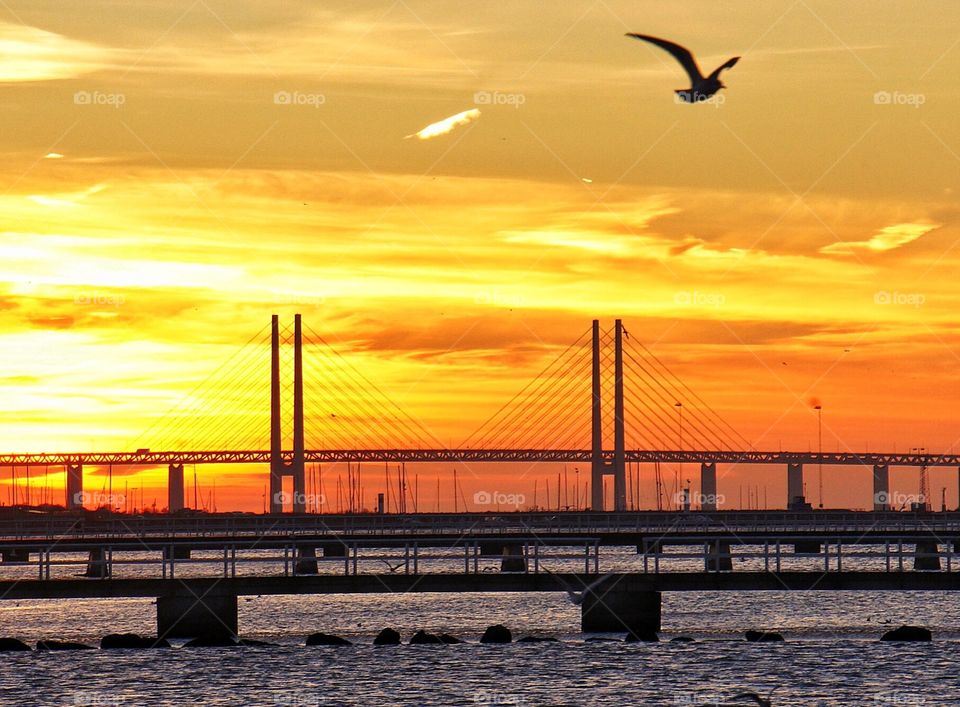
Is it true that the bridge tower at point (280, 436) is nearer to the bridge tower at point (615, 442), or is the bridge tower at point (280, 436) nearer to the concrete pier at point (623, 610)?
the bridge tower at point (615, 442)

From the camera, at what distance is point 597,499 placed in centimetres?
15288

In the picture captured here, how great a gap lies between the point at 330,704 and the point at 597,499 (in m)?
113

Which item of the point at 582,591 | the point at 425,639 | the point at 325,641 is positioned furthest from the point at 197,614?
the point at 582,591

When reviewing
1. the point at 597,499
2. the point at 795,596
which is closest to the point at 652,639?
the point at 795,596

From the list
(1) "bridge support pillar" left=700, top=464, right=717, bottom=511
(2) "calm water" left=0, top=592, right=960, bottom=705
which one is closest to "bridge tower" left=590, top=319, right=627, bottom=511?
(1) "bridge support pillar" left=700, top=464, right=717, bottom=511

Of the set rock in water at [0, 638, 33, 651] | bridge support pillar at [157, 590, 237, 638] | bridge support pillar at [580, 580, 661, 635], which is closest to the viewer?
bridge support pillar at [157, 590, 237, 638]

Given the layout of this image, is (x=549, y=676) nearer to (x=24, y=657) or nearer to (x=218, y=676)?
(x=218, y=676)

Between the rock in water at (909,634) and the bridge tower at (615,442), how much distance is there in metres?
91.8

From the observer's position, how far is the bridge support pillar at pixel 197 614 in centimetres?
4859

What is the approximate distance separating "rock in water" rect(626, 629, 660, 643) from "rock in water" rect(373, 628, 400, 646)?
750 centimetres

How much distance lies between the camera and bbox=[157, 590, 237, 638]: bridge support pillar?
159 feet

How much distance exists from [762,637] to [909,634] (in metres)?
4.61

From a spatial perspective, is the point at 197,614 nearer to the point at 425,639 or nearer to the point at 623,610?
the point at 425,639

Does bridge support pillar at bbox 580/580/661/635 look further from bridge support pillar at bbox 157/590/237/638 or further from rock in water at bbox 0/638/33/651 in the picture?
rock in water at bbox 0/638/33/651
